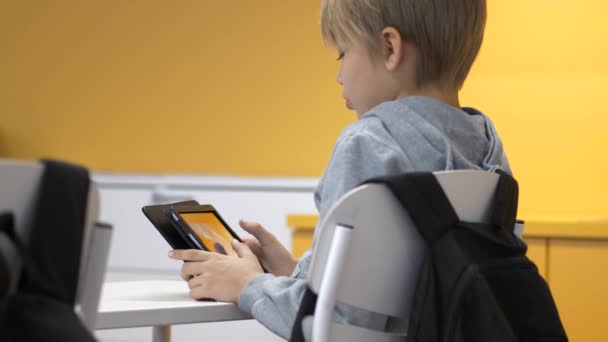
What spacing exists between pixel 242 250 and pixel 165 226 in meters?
0.12

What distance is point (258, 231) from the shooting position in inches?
60.2

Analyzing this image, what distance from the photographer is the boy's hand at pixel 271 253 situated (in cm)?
154

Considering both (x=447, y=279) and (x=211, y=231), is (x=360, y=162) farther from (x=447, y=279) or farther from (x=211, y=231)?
(x=211, y=231)

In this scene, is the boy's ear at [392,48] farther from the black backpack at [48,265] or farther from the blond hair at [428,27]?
the black backpack at [48,265]

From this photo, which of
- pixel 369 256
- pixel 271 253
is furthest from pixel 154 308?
pixel 271 253

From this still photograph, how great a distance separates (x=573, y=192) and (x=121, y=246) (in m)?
1.77

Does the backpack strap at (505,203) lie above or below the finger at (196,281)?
above

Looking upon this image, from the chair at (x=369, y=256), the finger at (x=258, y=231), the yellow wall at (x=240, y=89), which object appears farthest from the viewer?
the yellow wall at (x=240, y=89)

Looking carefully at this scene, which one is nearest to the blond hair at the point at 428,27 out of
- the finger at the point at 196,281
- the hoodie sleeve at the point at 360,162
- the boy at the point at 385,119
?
the boy at the point at 385,119

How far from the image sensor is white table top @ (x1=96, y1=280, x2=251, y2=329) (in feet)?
3.77

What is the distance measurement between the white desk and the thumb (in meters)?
0.10

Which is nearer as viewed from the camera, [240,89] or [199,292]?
[199,292]

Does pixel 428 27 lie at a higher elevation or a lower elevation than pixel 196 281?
higher

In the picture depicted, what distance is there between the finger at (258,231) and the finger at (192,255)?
0.13 m
